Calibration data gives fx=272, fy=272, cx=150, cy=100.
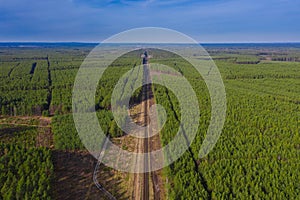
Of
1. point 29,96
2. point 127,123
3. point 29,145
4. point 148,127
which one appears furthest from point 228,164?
point 29,96

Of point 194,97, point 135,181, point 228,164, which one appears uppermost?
point 194,97

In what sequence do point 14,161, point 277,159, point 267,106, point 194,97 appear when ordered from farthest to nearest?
1. point 194,97
2. point 267,106
3. point 277,159
4. point 14,161

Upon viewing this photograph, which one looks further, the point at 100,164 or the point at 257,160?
the point at 100,164

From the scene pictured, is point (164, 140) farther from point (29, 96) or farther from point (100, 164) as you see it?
point (29, 96)

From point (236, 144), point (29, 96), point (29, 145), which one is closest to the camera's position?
point (236, 144)

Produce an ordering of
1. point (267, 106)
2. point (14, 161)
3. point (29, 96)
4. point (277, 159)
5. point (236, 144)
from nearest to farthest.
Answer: point (14, 161) → point (277, 159) → point (236, 144) → point (267, 106) → point (29, 96)

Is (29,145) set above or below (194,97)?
below

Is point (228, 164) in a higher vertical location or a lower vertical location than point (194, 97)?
lower

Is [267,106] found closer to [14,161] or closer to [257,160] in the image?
[257,160]

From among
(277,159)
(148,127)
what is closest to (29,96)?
(148,127)
